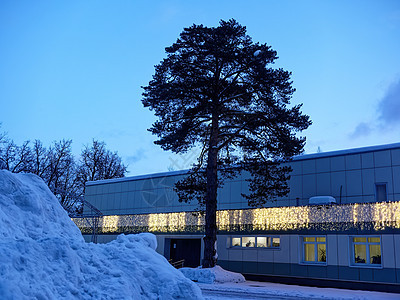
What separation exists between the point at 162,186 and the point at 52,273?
23.8 m

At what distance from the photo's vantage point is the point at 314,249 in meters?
21.1

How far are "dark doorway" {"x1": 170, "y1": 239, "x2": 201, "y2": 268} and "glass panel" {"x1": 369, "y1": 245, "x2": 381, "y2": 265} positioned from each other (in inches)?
434

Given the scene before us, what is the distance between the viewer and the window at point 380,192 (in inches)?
796

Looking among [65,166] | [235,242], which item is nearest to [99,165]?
[65,166]

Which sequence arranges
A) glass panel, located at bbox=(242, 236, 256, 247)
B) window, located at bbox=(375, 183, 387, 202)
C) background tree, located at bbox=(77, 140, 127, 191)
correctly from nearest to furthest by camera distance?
window, located at bbox=(375, 183, 387, 202) → glass panel, located at bbox=(242, 236, 256, 247) → background tree, located at bbox=(77, 140, 127, 191)

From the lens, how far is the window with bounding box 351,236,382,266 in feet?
62.3

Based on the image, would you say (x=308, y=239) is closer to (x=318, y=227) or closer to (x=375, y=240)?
(x=318, y=227)

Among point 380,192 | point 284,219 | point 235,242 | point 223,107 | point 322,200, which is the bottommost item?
point 235,242

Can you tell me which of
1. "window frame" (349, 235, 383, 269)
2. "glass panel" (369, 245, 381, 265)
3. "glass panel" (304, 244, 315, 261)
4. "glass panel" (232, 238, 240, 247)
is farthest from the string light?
"glass panel" (304, 244, 315, 261)

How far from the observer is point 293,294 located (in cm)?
1532

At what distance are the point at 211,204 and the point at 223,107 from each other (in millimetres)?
5337

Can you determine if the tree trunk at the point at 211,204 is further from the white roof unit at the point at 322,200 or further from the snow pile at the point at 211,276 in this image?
the white roof unit at the point at 322,200

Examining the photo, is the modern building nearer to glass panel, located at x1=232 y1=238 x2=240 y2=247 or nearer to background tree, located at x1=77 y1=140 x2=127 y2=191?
glass panel, located at x1=232 y1=238 x2=240 y2=247

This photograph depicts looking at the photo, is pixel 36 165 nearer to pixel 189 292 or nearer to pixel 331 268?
pixel 331 268
